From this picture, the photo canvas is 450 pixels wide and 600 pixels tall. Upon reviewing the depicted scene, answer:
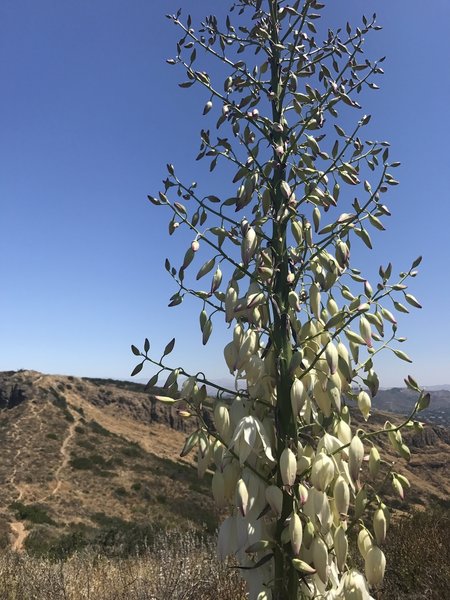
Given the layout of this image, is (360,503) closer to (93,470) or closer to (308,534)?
(308,534)

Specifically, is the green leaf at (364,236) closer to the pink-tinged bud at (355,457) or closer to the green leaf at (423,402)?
the green leaf at (423,402)

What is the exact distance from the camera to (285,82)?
6.31ft

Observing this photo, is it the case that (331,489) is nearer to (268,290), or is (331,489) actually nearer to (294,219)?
(268,290)

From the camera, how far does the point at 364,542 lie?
147cm

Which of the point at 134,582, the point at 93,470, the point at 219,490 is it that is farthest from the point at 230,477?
the point at 93,470

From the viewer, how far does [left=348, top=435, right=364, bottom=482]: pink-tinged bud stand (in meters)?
1.37

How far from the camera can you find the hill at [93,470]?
1641 centimetres

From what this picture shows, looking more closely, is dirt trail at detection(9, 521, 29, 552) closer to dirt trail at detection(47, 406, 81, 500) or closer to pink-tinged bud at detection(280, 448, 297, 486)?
dirt trail at detection(47, 406, 81, 500)

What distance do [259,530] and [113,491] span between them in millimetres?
22349

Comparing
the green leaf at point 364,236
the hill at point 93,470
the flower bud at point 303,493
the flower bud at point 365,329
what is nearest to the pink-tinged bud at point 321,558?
the flower bud at point 303,493

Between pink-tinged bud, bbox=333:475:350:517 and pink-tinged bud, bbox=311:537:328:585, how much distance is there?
0.11 m

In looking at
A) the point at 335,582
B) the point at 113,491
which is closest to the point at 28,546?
the point at 113,491

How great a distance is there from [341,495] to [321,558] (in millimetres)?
177

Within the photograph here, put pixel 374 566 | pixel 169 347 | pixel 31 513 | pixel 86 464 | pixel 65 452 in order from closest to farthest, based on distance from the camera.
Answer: pixel 374 566
pixel 169 347
pixel 31 513
pixel 86 464
pixel 65 452
